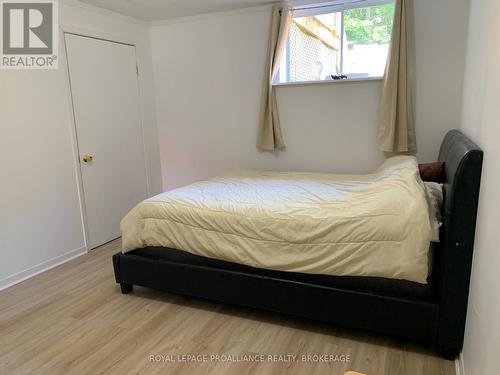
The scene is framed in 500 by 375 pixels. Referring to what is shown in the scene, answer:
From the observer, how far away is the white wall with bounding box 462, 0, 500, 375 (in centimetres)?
128

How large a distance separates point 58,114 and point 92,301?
67.5 inches

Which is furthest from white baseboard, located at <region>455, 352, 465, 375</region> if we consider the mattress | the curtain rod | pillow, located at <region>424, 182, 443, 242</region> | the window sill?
the curtain rod

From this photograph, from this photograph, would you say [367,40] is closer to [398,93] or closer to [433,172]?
[398,93]

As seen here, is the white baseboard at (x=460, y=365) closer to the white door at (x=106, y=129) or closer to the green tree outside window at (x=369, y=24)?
the green tree outside window at (x=369, y=24)

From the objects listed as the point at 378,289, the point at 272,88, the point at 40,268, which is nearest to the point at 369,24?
the point at 272,88

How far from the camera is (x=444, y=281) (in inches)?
72.4

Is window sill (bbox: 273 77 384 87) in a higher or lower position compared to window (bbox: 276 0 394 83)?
lower

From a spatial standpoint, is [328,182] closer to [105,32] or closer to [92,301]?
[92,301]

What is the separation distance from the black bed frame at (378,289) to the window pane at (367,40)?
153 centimetres

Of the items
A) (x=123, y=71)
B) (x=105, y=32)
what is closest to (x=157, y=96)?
(x=123, y=71)

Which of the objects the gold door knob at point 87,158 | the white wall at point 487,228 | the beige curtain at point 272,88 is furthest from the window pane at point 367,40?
the gold door knob at point 87,158

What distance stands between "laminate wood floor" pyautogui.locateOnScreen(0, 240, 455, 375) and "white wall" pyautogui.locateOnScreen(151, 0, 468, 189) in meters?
1.87

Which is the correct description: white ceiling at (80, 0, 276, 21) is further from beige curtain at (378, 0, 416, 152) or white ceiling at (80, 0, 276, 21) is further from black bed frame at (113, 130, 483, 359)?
black bed frame at (113, 130, 483, 359)

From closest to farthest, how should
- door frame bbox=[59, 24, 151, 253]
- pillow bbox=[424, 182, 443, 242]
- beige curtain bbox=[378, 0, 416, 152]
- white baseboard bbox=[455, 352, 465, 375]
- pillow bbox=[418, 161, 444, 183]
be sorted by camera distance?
white baseboard bbox=[455, 352, 465, 375]
pillow bbox=[424, 182, 443, 242]
pillow bbox=[418, 161, 444, 183]
beige curtain bbox=[378, 0, 416, 152]
door frame bbox=[59, 24, 151, 253]
